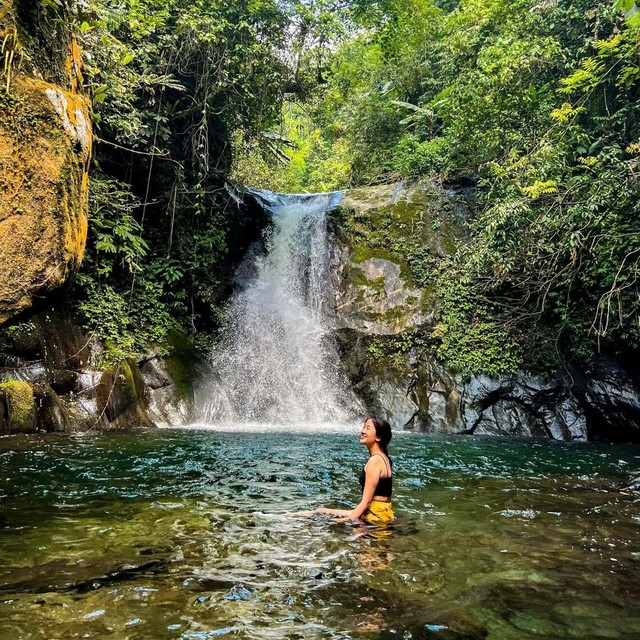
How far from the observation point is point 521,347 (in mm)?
13938

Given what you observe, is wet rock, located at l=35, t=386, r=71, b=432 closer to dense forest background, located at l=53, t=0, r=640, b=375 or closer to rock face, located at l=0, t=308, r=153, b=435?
rock face, located at l=0, t=308, r=153, b=435

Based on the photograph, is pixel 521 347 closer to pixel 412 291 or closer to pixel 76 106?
pixel 412 291

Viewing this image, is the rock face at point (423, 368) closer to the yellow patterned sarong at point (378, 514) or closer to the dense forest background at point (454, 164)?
the dense forest background at point (454, 164)

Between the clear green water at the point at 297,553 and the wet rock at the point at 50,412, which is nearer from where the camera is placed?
the clear green water at the point at 297,553

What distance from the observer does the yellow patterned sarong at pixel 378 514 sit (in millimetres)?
4891

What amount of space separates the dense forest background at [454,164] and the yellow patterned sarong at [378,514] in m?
8.69

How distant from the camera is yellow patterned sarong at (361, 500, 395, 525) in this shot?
4.89 metres

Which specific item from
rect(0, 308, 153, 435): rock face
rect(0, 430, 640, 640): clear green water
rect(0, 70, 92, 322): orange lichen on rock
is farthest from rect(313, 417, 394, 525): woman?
rect(0, 308, 153, 435): rock face

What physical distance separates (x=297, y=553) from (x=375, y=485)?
1142mm

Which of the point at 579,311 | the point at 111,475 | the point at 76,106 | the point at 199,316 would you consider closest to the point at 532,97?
the point at 579,311

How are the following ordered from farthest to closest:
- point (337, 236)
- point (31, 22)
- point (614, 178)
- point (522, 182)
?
point (337, 236)
point (522, 182)
point (614, 178)
point (31, 22)

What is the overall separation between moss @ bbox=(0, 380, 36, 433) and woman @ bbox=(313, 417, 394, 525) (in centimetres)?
716

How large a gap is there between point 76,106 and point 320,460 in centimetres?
586

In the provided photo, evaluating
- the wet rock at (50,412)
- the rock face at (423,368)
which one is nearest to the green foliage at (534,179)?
the rock face at (423,368)
